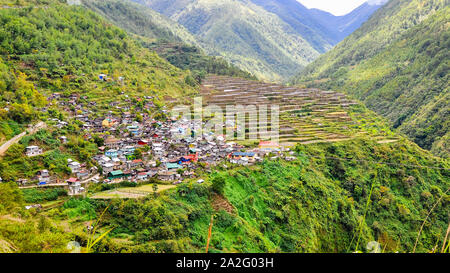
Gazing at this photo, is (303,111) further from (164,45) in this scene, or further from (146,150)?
(164,45)

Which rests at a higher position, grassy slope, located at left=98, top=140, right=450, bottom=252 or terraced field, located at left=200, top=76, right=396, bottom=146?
terraced field, located at left=200, top=76, right=396, bottom=146

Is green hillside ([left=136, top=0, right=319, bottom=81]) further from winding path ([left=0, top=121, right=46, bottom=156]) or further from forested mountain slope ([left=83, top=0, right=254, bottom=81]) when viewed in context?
winding path ([left=0, top=121, right=46, bottom=156])

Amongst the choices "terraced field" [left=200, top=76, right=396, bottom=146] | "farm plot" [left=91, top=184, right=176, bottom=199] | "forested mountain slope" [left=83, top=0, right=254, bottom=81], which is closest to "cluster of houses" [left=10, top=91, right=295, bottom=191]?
"farm plot" [left=91, top=184, right=176, bottom=199]

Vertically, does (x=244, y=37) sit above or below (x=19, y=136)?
above

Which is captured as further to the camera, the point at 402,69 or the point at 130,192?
the point at 402,69

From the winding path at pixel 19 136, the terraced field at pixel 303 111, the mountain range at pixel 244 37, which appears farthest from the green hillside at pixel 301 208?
the mountain range at pixel 244 37

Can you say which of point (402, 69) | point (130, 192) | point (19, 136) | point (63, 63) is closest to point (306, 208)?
point (130, 192)
